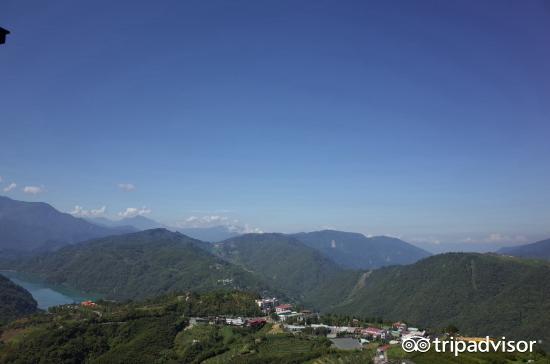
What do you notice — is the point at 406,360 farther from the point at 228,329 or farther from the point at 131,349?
the point at 131,349

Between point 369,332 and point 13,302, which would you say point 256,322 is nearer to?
point 369,332

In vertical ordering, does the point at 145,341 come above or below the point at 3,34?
below

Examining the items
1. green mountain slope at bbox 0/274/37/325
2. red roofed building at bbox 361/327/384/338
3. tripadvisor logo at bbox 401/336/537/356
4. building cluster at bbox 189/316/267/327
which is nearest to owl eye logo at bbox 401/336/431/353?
tripadvisor logo at bbox 401/336/537/356

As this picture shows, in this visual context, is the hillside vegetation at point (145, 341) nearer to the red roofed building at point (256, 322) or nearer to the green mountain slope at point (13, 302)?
the red roofed building at point (256, 322)

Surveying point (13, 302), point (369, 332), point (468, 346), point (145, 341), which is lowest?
point (13, 302)

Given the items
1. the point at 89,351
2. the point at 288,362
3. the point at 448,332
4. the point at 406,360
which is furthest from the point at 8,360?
the point at 448,332

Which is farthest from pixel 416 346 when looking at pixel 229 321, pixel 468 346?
pixel 229 321

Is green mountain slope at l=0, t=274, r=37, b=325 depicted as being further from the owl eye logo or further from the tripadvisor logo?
the tripadvisor logo

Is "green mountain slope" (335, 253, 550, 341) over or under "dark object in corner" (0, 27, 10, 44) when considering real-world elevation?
under
